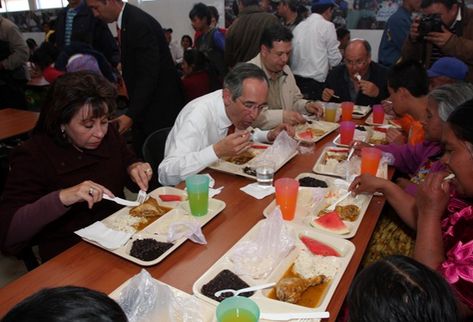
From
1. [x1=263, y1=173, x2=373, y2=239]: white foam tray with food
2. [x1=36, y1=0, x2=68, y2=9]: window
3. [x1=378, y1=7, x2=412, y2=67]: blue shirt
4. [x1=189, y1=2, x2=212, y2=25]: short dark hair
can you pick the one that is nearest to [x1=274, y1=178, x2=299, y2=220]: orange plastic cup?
[x1=263, y1=173, x2=373, y2=239]: white foam tray with food

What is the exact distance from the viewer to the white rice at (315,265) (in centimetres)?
122

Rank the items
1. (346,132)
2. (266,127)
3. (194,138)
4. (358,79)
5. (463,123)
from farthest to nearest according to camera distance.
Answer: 1. (358,79)
2. (266,127)
3. (346,132)
4. (194,138)
5. (463,123)

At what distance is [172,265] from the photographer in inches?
49.9

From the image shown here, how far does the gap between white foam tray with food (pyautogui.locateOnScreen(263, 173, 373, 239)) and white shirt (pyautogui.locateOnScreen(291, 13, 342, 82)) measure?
252 centimetres

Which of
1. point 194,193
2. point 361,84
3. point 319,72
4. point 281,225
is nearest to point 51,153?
point 194,193

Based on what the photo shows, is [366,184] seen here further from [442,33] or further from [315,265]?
[442,33]

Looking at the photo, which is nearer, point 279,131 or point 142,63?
point 279,131

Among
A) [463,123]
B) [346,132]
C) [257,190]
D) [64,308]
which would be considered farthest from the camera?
[346,132]

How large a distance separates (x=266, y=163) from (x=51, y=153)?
1.09 metres

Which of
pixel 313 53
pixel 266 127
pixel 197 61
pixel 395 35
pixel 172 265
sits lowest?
pixel 266 127

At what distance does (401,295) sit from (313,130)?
6.56 feet

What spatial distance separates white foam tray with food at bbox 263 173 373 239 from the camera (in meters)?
1.46

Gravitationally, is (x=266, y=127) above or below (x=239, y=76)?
below

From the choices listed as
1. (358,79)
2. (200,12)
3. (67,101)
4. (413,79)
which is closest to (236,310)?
(67,101)
